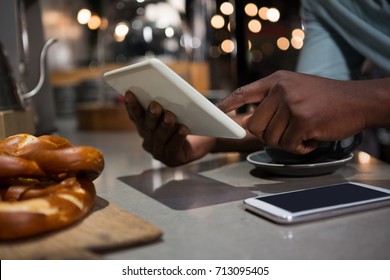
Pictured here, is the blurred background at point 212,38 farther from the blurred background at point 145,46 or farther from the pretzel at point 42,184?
the pretzel at point 42,184

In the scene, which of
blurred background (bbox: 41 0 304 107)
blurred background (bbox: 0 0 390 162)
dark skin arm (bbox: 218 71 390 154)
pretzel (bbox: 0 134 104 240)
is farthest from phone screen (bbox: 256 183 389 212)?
blurred background (bbox: 41 0 304 107)

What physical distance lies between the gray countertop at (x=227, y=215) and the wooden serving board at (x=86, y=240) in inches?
0.5

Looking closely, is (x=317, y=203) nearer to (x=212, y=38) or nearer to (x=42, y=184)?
(x=42, y=184)

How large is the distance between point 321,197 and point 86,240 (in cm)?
31

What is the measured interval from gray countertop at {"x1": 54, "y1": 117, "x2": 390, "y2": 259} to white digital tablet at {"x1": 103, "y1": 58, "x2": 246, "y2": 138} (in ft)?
0.35

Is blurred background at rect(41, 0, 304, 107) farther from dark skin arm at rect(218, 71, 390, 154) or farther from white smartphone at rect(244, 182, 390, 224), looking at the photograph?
white smartphone at rect(244, 182, 390, 224)

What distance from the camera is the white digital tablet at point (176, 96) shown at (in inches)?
24.9

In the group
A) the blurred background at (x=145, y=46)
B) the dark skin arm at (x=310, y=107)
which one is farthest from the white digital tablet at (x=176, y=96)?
the blurred background at (x=145, y=46)

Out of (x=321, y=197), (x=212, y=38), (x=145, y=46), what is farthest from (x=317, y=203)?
(x=212, y=38)

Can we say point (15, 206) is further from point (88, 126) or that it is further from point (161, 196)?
point (88, 126)

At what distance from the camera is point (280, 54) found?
256cm

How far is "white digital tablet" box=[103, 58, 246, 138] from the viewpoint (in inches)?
24.9

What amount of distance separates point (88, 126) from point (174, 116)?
1.19m
